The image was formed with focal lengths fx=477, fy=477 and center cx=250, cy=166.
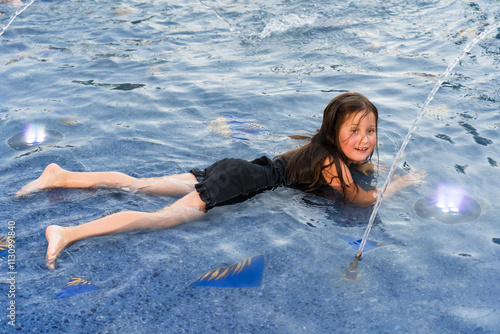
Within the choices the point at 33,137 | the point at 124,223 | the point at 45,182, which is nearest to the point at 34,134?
the point at 33,137

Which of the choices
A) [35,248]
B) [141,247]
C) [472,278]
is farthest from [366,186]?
[35,248]

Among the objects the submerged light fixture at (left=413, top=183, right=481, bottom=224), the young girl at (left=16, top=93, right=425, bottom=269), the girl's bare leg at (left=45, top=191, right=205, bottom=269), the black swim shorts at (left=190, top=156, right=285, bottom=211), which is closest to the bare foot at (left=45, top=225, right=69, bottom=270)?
the girl's bare leg at (left=45, top=191, right=205, bottom=269)

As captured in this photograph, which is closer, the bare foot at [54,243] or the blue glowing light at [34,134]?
the bare foot at [54,243]

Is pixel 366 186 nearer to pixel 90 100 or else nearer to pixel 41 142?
pixel 41 142

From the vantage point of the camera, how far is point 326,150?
3.33 m

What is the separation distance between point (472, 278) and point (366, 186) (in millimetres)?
1211

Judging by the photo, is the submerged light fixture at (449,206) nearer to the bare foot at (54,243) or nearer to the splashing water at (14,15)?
the bare foot at (54,243)

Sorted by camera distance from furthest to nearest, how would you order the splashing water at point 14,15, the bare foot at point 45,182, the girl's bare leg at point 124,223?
1. the splashing water at point 14,15
2. the bare foot at point 45,182
3. the girl's bare leg at point 124,223

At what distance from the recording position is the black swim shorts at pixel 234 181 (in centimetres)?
324

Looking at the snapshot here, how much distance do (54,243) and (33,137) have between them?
200 centimetres

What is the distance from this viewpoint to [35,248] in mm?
2838

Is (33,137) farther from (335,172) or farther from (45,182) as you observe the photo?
(335,172)

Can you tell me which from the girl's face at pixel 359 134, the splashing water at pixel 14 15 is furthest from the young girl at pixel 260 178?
the splashing water at pixel 14 15

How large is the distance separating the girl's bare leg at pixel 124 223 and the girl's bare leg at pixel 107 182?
277 mm
